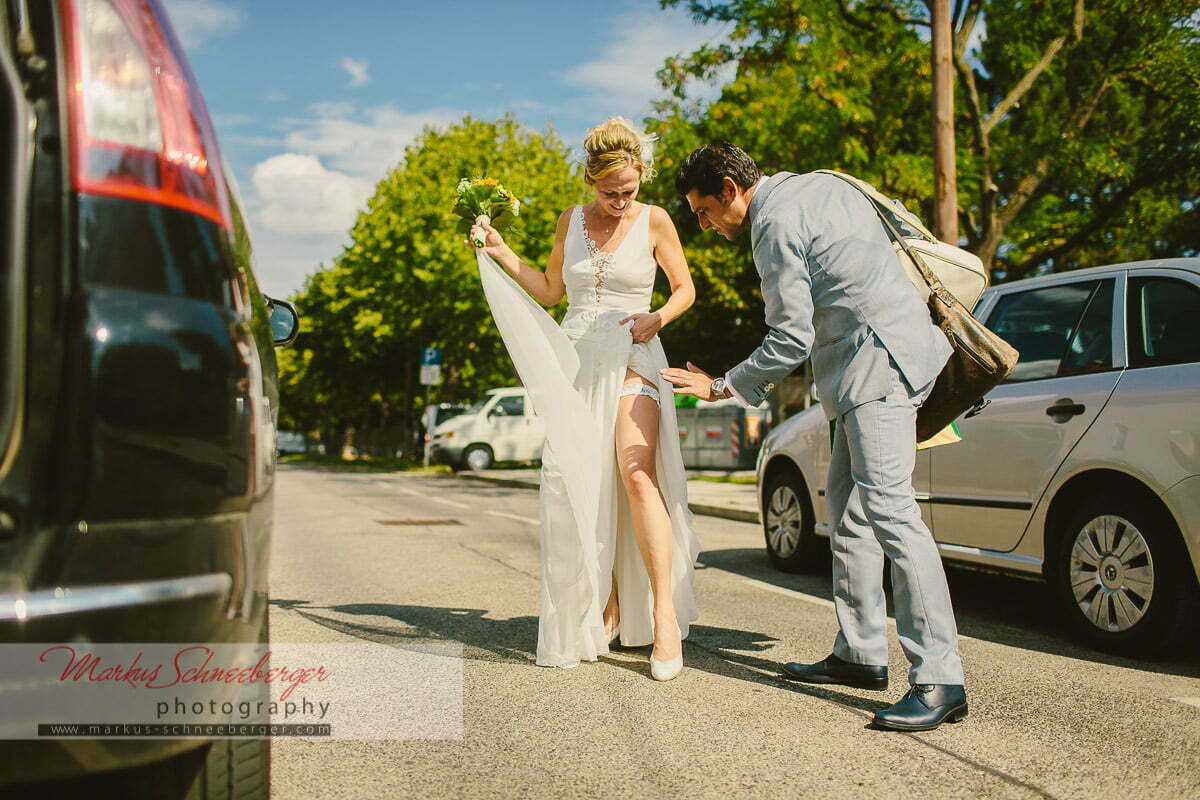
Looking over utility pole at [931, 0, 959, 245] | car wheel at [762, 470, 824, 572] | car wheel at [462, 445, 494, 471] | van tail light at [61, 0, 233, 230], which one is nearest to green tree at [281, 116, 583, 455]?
car wheel at [462, 445, 494, 471]

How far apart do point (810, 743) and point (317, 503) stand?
12644mm

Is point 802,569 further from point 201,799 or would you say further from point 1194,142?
point 1194,142

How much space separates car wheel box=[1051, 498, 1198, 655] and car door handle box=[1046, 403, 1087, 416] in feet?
1.33

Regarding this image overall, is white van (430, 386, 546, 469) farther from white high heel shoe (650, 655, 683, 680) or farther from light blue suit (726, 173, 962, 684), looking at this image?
light blue suit (726, 173, 962, 684)

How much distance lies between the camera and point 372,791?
279cm

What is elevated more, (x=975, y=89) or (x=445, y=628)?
(x=975, y=89)

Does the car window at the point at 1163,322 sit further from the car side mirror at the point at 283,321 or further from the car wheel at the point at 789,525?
the car side mirror at the point at 283,321

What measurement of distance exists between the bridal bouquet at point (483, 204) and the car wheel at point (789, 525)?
3.18 metres

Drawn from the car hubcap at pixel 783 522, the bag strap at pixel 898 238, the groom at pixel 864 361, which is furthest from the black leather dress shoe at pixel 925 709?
the car hubcap at pixel 783 522

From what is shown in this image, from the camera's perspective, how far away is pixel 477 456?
88.4 ft

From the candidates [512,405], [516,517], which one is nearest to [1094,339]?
[516,517]

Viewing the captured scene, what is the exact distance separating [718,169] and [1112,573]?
2.44 metres

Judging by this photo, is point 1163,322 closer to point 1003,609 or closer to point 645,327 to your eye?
point 1003,609

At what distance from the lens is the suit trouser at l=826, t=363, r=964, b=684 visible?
3.38 metres
